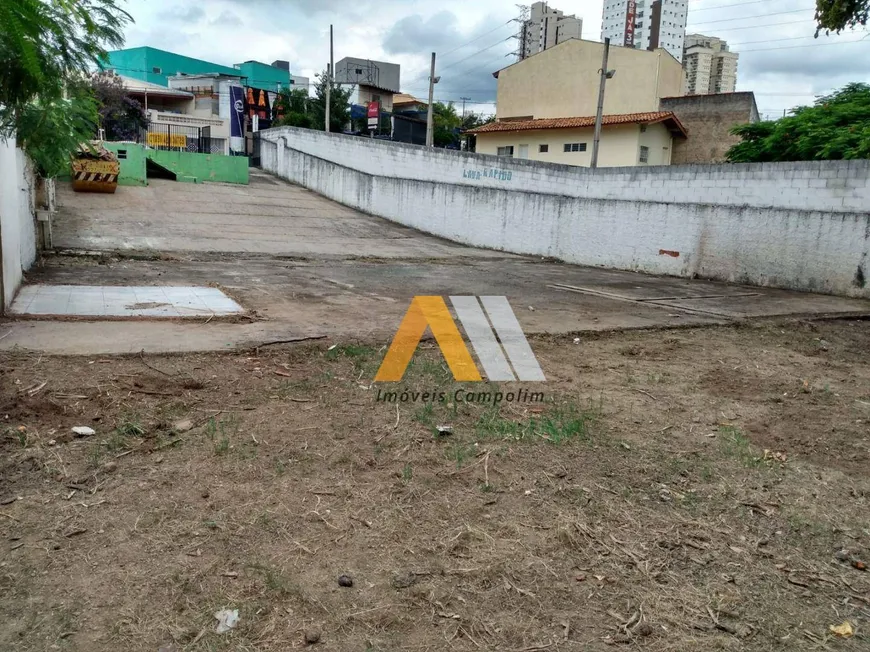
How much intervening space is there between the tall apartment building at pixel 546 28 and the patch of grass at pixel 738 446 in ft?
162

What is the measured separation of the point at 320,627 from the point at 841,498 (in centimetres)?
276

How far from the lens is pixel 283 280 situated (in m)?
9.48

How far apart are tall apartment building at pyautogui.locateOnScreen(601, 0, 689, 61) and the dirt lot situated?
58.6 m

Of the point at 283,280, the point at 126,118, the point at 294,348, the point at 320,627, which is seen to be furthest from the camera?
the point at 126,118

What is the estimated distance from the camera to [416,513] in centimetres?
297

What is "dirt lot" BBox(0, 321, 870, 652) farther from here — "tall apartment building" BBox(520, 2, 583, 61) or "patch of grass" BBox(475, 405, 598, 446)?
"tall apartment building" BBox(520, 2, 583, 61)

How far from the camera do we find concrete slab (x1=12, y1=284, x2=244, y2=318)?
20.7 ft

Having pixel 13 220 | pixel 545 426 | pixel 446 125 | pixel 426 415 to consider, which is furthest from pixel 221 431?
pixel 446 125

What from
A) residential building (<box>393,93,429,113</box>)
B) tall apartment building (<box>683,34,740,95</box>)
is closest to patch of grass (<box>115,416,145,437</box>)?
residential building (<box>393,93,429,113</box>)

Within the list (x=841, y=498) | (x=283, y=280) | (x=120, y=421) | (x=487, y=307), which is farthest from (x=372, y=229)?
(x=841, y=498)

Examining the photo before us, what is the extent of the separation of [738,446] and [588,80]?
27.6 meters

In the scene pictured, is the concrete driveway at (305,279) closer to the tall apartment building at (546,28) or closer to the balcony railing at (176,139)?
the balcony railing at (176,139)

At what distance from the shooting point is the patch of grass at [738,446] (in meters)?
3.63

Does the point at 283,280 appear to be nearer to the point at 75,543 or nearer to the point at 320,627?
the point at 75,543
